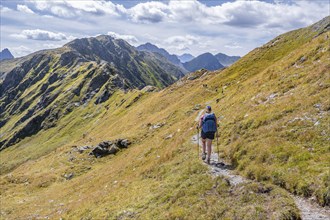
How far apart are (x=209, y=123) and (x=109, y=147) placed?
3109cm

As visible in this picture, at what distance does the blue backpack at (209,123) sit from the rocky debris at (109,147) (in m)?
28.8

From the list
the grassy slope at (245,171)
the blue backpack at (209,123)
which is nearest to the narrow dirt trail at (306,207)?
the grassy slope at (245,171)

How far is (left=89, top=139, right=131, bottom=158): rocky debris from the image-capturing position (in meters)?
48.3

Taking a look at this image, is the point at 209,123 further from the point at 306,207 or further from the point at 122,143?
the point at 122,143

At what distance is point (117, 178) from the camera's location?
103 ft

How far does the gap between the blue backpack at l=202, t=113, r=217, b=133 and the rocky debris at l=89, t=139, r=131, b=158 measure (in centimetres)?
2879

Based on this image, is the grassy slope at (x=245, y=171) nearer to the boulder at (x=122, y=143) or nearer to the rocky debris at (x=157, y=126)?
the boulder at (x=122, y=143)

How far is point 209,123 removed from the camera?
21234 millimetres

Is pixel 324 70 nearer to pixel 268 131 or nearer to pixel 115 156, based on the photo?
pixel 268 131

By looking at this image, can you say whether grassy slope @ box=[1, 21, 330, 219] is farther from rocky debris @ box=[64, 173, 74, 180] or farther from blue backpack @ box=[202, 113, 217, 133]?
rocky debris @ box=[64, 173, 74, 180]

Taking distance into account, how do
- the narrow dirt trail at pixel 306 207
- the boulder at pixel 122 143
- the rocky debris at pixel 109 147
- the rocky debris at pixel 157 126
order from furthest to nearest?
the rocky debris at pixel 157 126, the boulder at pixel 122 143, the rocky debris at pixel 109 147, the narrow dirt trail at pixel 306 207

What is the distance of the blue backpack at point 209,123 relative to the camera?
833 inches

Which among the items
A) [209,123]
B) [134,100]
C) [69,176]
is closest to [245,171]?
[209,123]

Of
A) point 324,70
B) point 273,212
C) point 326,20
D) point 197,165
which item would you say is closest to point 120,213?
point 197,165
